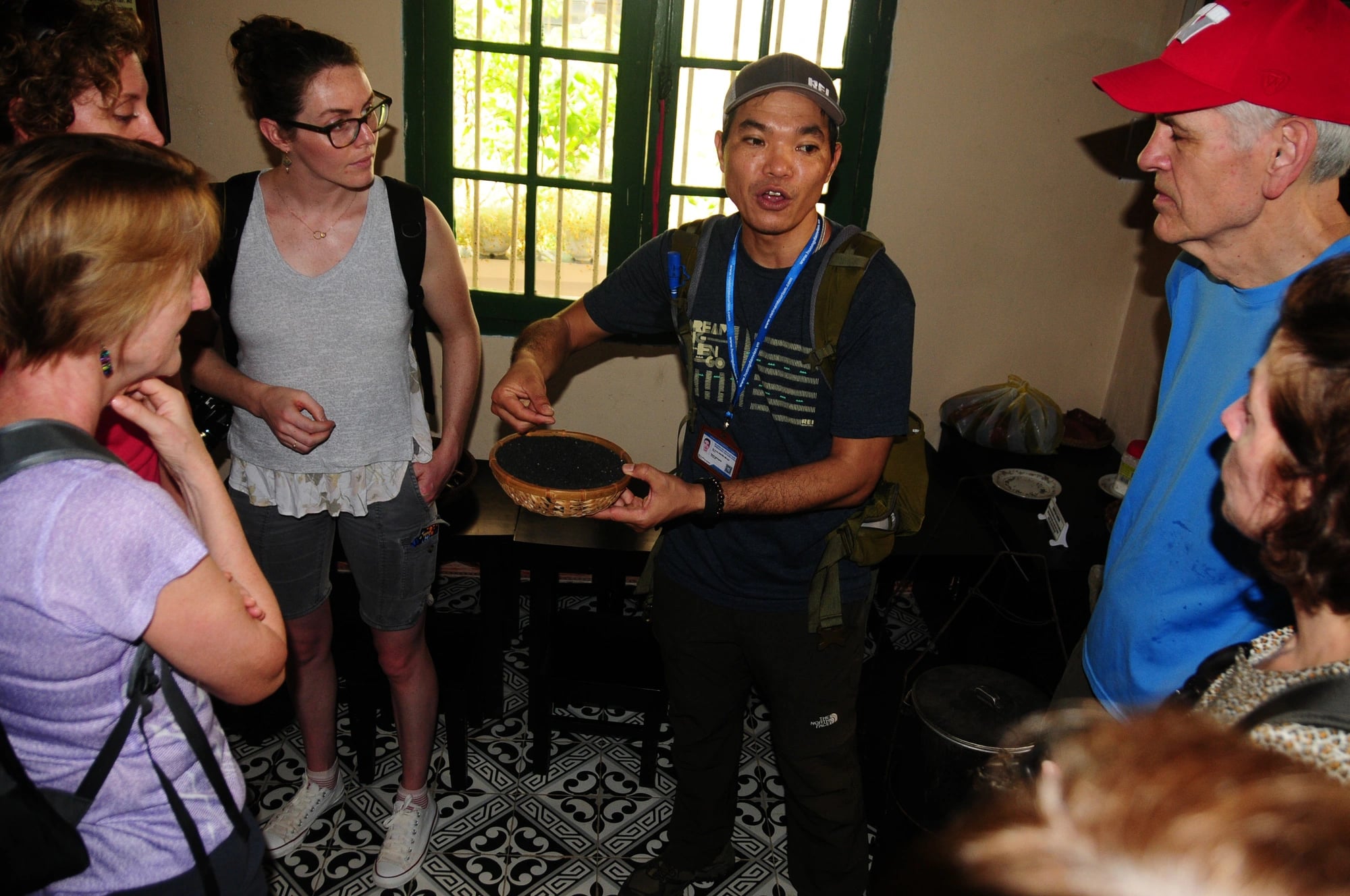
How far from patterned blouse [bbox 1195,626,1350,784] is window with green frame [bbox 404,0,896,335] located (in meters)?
2.46

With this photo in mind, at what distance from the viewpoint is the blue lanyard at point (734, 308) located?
188cm

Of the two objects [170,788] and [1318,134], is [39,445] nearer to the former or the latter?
[170,788]

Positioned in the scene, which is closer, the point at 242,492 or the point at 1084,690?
the point at 1084,690

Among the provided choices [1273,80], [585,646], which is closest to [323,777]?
[585,646]

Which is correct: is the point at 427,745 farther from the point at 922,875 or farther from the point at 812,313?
the point at 922,875

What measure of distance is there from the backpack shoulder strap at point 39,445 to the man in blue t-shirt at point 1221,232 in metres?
1.55

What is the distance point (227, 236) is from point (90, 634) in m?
1.19

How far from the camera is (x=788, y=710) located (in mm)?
2059

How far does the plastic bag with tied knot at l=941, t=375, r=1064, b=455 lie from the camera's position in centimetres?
322

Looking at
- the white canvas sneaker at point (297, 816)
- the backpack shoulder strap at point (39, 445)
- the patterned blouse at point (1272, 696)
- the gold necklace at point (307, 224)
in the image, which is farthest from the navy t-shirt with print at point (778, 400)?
the white canvas sneaker at point (297, 816)

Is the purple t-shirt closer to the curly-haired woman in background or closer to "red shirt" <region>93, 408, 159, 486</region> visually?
"red shirt" <region>93, 408, 159, 486</region>

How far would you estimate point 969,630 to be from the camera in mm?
3018

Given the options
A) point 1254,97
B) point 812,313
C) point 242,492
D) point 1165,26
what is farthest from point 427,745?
point 1165,26

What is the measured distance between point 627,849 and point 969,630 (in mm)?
1312
